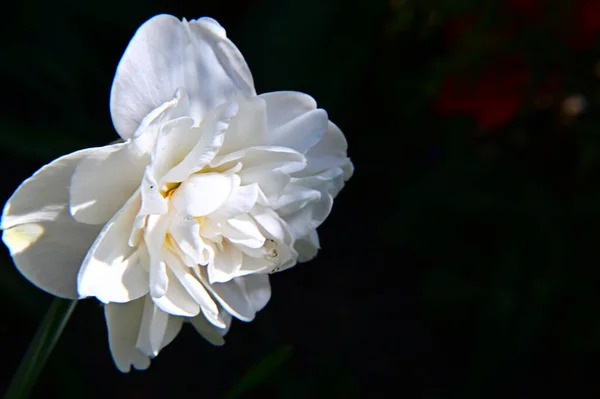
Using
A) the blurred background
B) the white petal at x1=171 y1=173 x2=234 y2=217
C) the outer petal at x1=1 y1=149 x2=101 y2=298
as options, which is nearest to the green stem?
the outer petal at x1=1 y1=149 x2=101 y2=298

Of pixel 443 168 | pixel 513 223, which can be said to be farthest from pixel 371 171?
pixel 513 223

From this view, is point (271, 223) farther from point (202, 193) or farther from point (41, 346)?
point (41, 346)

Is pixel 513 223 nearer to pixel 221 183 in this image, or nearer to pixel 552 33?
pixel 552 33

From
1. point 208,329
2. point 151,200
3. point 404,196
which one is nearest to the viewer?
point 151,200

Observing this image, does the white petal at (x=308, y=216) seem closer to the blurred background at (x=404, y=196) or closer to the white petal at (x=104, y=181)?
the white petal at (x=104, y=181)

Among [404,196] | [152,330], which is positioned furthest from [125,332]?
[404,196]

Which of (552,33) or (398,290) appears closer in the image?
(552,33)
